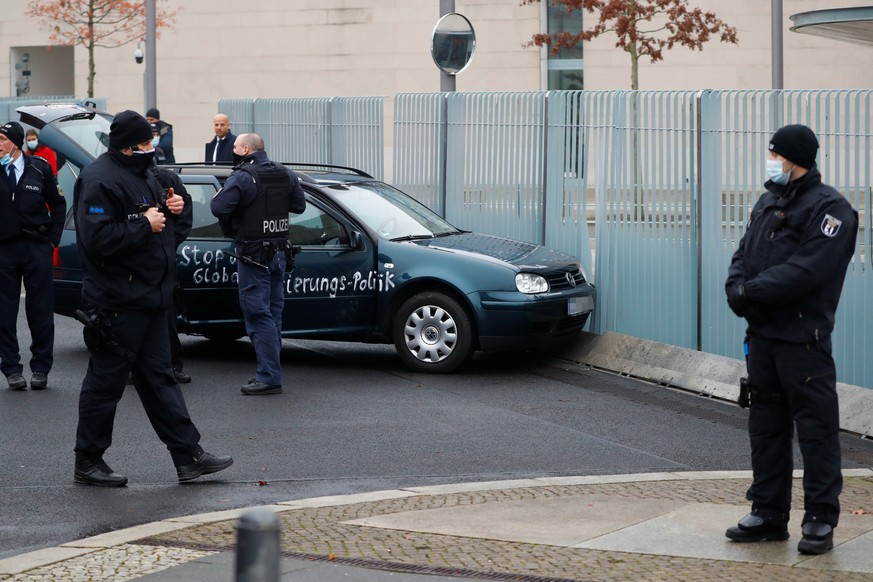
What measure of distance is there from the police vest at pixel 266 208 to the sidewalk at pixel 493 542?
11.0ft

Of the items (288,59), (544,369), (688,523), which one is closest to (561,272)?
(544,369)

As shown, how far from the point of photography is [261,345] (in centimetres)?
1013

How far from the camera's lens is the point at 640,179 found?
37.2ft

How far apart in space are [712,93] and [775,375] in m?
4.99

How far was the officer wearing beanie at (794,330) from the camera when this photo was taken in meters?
5.79

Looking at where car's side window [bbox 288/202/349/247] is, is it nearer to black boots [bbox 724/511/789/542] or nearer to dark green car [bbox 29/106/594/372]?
dark green car [bbox 29/106/594/372]

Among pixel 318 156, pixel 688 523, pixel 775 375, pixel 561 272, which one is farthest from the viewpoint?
pixel 318 156

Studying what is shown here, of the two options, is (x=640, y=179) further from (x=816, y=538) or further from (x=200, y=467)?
(x=816, y=538)

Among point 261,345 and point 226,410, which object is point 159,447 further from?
point 261,345

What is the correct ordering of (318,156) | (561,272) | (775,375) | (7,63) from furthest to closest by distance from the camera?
(7,63) → (318,156) → (561,272) → (775,375)

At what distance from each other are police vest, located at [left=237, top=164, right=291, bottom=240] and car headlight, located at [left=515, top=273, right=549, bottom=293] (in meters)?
1.89

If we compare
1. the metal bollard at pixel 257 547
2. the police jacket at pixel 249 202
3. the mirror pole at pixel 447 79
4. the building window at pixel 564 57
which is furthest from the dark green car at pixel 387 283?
the building window at pixel 564 57

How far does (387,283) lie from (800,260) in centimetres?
563

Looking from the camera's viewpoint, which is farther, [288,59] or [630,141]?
[288,59]
